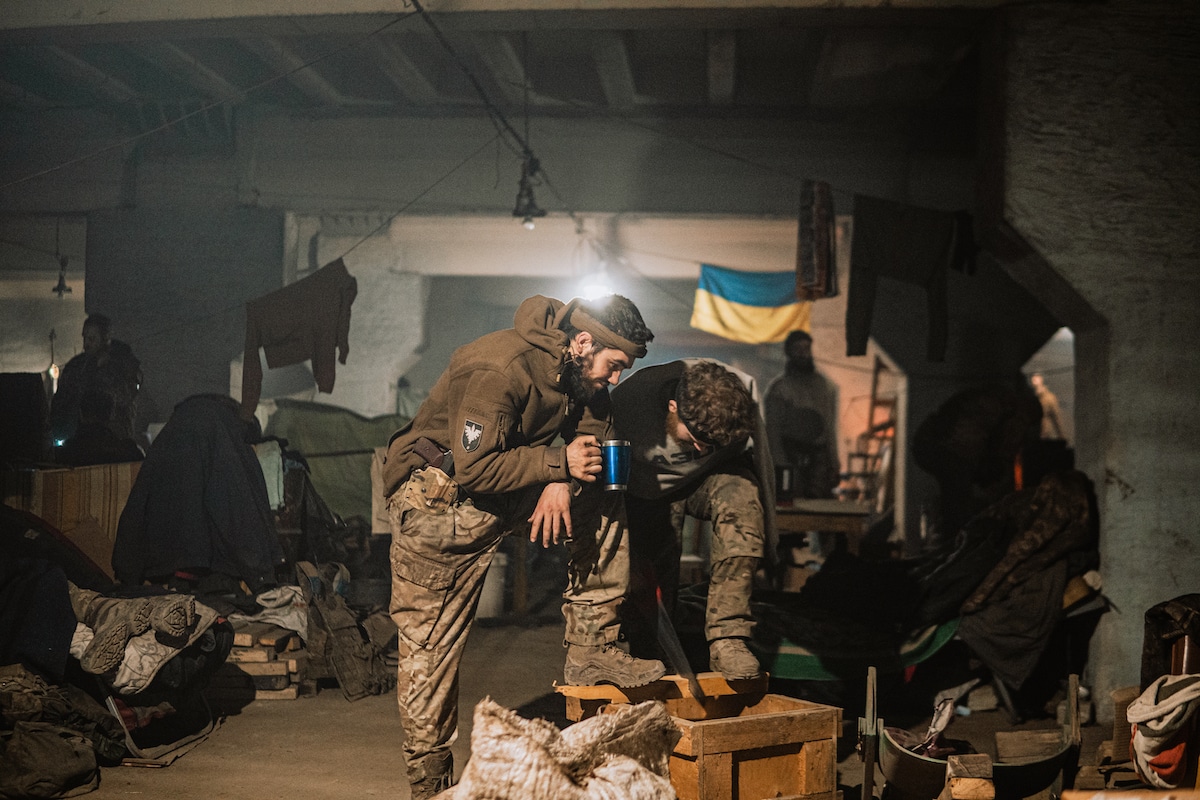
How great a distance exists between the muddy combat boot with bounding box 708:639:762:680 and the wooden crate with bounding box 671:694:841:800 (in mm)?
197

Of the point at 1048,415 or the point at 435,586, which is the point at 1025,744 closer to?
the point at 435,586

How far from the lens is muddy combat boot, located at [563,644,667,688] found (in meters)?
3.47

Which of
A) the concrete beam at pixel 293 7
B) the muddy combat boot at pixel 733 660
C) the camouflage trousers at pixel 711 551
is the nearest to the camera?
the muddy combat boot at pixel 733 660

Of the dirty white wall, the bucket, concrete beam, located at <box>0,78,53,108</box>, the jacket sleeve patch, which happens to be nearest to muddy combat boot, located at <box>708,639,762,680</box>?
the jacket sleeve patch

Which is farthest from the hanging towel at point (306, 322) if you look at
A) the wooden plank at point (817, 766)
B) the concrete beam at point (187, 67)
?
the wooden plank at point (817, 766)

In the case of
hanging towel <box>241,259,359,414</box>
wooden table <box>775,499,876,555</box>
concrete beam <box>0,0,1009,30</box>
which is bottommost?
wooden table <box>775,499,876,555</box>

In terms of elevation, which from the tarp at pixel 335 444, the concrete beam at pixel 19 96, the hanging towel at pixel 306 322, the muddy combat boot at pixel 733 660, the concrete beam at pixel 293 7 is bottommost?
the muddy combat boot at pixel 733 660

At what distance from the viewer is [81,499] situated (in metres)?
5.81

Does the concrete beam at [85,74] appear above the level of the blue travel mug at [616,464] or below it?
above

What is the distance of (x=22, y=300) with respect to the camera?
6.41 metres

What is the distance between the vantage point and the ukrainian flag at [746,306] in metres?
11.0

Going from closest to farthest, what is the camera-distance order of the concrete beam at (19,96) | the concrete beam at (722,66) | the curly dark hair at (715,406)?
the curly dark hair at (715,406) < the concrete beam at (722,66) < the concrete beam at (19,96)

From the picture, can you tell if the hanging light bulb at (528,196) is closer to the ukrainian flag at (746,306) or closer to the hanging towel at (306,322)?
the hanging towel at (306,322)

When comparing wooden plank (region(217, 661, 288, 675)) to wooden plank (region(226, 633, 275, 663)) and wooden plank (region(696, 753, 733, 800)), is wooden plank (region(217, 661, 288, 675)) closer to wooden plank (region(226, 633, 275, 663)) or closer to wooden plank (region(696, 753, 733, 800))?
wooden plank (region(226, 633, 275, 663))
